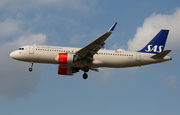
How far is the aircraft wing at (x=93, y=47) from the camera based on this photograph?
33312 mm

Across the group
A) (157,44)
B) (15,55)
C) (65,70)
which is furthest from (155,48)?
(15,55)

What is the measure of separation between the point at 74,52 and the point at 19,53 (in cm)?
803

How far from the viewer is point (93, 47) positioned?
121 ft

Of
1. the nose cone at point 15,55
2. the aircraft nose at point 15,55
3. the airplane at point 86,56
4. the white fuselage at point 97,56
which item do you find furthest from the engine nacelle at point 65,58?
the aircraft nose at point 15,55

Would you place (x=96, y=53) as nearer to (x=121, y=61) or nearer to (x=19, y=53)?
(x=121, y=61)

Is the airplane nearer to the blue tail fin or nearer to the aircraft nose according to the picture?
the aircraft nose

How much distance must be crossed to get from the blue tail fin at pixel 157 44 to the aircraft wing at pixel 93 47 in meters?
8.89

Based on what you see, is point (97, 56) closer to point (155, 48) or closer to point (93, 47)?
point (93, 47)

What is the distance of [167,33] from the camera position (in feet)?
141

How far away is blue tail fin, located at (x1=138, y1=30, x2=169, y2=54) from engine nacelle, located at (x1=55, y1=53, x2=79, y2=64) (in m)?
11.6

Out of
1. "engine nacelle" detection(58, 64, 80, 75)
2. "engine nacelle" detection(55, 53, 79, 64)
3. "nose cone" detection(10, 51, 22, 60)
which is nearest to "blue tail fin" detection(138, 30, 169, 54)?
"engine nacelle" detection(55, 53, 79, 64)

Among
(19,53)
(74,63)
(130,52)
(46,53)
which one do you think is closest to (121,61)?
(130,52)

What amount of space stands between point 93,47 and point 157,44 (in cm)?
1157

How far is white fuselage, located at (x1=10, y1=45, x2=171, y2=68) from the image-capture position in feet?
126
